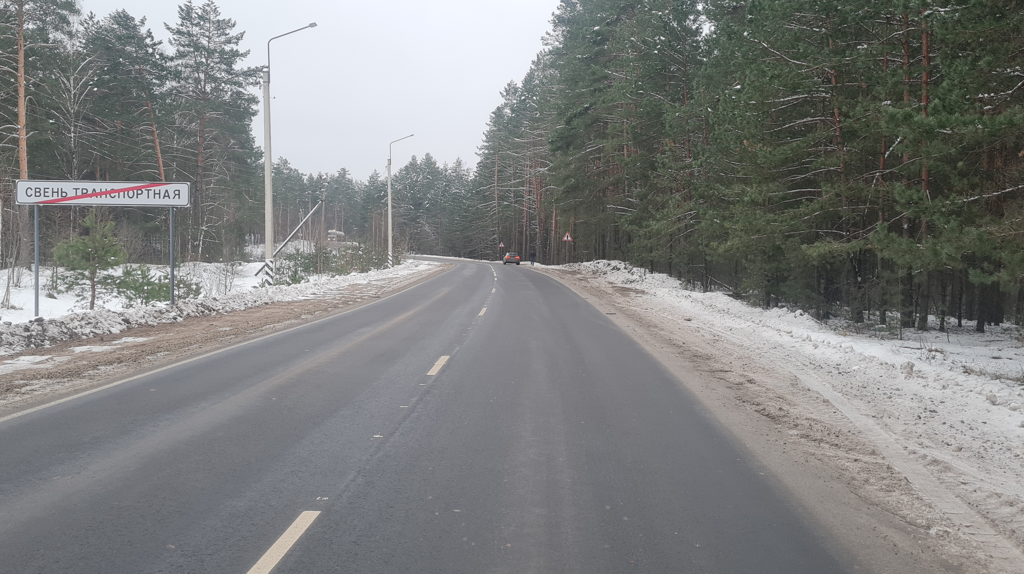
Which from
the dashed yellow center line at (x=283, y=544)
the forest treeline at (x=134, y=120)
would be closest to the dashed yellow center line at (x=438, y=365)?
the dashed yellow center line at (x=283, y=544)

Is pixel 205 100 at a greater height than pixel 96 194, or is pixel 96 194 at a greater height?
pixel 205 100

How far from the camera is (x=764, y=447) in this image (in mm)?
5859

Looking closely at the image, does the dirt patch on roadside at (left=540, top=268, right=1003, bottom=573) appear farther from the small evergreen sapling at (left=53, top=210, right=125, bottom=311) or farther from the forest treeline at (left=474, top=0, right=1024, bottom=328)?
the small evergreen sapling at (left=53, top=210, right=125, bottom=311)

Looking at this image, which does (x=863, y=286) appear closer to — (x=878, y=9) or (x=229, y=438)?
(x=878, y=9)

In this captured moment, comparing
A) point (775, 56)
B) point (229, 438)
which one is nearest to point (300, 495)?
point (229, 438)

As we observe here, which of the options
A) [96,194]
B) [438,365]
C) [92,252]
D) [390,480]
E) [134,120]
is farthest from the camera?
[134,120]

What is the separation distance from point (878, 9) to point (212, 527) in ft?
47.8

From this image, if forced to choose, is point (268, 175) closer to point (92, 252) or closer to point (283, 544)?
point (92, 252)

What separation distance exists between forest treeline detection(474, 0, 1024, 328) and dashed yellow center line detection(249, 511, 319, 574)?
9.76 m

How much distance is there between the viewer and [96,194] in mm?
15039

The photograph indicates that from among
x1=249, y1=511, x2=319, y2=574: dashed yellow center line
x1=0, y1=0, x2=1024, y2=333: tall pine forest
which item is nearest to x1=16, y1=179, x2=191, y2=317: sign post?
x1=0, y1=0, x2=1024, y2=333: tall pine forest

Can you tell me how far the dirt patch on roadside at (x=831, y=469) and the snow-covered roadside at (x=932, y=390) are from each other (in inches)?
10.5

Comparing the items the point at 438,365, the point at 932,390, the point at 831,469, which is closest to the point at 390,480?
the point at 831,469

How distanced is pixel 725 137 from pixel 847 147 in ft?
9.70
